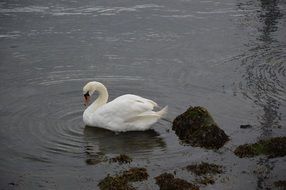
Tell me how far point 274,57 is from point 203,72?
292 cm

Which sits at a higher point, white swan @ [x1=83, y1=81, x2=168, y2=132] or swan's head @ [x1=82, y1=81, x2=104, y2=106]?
swan's head @ [x1=82, y1=81, x2=104, y2=106]

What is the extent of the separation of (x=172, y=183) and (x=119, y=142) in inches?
117

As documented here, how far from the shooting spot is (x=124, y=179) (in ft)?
39.0

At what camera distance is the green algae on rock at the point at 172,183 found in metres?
11.5

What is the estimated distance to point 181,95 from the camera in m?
17.2

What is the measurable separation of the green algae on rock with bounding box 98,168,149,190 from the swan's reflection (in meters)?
1.24

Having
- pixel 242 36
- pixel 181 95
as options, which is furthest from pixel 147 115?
pixel 242 36

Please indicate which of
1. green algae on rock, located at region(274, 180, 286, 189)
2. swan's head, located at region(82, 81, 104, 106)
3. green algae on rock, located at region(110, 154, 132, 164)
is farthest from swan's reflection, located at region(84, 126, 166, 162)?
green algae on rock, located at region(274, 180, 286, 189)

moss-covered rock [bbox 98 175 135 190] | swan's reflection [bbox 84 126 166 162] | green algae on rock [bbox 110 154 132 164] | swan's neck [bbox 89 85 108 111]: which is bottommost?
swan's reflection [bbox 84 126 166 162]

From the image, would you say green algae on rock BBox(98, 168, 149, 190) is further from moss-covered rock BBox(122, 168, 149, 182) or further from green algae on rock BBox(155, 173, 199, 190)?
green algae on rock BBox(155, 173, 199, 190)

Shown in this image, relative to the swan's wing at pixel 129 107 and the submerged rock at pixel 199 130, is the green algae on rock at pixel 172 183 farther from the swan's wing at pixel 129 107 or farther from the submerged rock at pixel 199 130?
the swan's wing at pixel 129 107

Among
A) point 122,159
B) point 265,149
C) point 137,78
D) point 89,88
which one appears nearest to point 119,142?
point 122,159

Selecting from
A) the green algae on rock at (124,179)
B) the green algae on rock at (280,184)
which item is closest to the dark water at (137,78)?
the green algae on rock at (280,184)

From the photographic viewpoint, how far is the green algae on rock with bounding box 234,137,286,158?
43.1 ft
